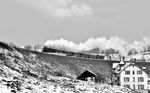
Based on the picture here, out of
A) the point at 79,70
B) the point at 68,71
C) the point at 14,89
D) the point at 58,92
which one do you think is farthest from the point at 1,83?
the point at 79,70

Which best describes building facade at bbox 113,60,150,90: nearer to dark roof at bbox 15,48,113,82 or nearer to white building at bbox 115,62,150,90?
white building at bbox 115,62,150,90

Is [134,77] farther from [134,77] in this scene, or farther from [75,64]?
[75,64]

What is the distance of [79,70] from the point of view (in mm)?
80562

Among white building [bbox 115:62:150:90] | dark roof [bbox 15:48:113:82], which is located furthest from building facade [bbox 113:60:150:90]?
dark roof [bbox 15:48:113:82]

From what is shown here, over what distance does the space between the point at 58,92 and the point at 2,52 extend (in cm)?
2049

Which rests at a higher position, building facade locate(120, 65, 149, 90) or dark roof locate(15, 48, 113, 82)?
dark roof locate(15, 48, 113, 82)

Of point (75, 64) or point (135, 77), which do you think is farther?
point (75, 64)

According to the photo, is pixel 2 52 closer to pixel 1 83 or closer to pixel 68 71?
pixel 1 83

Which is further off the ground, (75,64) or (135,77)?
(75,64)

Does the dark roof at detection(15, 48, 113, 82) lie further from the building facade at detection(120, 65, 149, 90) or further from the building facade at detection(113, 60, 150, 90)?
the building facade at detection(120, 65, 149, 90)

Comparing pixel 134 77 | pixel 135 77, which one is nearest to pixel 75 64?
pixel 134 77

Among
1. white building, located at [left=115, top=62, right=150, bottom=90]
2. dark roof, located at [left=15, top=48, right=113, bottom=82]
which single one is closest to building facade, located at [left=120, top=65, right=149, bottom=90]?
white building, located at [left=115, top=62, right=150, bottom=90]

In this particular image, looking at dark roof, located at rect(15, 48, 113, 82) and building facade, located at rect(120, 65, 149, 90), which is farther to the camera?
building facade, located at rect(120, 65, 149, 90)

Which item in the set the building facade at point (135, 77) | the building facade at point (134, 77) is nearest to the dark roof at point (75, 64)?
the building facade at point (134, 77)
